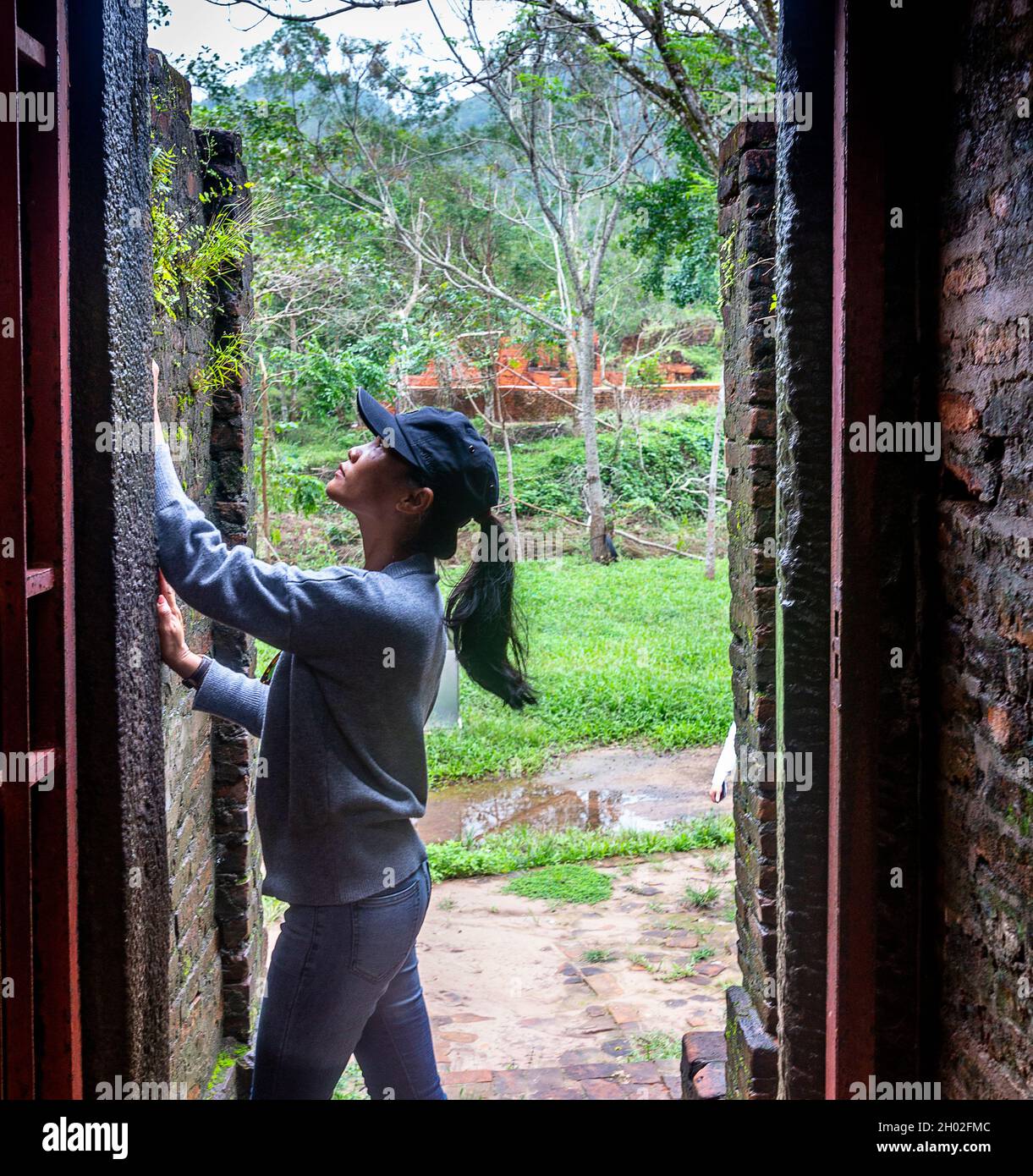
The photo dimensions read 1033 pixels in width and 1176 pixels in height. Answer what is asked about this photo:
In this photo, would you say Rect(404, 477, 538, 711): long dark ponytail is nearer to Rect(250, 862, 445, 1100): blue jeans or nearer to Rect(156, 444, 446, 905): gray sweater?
Rect(156, 444, 446, 905): gray sweater

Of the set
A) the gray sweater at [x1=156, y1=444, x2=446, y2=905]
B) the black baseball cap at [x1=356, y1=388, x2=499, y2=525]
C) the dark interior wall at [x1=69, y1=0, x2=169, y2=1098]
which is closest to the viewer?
the dark interior wall at [x1=69, y1=0, x2=169, y2=1098]

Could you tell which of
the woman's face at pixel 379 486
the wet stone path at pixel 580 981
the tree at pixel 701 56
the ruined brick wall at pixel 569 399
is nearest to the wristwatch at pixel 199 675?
the woman's face at pixel 379 486

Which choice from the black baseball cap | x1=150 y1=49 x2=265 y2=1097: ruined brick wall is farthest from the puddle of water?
the black baseball cap

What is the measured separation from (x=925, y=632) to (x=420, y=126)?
16945mm

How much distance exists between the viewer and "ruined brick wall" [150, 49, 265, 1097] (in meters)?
2.73

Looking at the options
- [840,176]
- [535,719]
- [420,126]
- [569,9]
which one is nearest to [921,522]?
[840,176]

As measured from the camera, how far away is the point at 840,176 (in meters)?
1.86

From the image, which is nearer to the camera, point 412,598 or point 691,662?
point 412,598

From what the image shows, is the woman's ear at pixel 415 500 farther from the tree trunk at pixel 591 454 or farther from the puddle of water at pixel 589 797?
the tree trunk at pixel 591 454

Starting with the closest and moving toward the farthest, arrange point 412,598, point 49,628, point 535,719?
point 49,628
point 412,598
point 535,719

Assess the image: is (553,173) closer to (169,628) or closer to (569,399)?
(569,399)

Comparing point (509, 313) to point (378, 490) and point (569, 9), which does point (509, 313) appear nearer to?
point (569, 9)

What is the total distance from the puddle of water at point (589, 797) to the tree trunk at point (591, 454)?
23.1 feet

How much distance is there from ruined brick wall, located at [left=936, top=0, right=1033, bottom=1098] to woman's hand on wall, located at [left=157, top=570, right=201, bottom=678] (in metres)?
1.39
